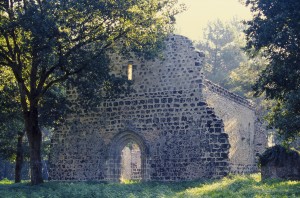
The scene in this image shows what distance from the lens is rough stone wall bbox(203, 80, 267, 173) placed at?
2233 centimetres

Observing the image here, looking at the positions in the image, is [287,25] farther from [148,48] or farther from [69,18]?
[69,18]

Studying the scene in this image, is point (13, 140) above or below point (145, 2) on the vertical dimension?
below

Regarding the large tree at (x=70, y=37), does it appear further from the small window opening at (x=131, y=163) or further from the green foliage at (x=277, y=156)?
the small window opening at (x=131, y=163)

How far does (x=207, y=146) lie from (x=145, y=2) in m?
6.83

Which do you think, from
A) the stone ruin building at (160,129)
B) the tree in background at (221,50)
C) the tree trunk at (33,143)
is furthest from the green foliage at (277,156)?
the tree in background at (221,50)

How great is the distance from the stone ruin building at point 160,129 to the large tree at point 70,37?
1.96 m

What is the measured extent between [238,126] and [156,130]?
243 inches

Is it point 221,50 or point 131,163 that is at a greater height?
point 221,50

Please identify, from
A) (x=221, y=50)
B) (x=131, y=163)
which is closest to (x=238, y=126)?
(x=131, y=163)

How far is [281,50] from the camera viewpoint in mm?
15680

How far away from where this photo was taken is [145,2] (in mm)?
18609

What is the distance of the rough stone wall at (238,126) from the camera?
A: 2233 centimetres

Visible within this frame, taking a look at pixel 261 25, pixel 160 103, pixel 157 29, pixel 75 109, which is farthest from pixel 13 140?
pixel 261 25

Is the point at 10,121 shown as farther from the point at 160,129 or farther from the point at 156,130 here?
the point at 160,129
